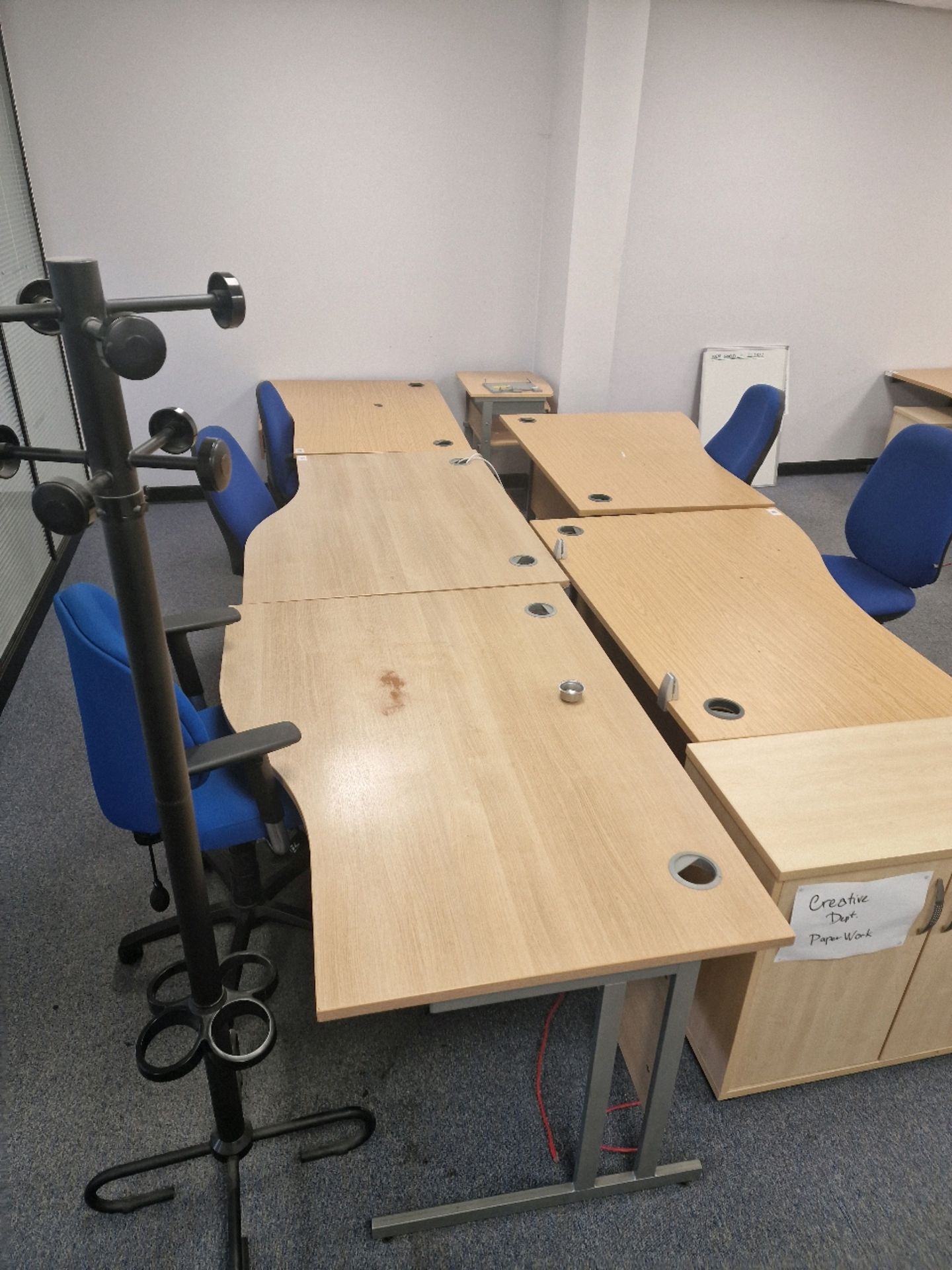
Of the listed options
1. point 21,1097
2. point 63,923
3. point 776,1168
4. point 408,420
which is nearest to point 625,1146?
point 776,1168

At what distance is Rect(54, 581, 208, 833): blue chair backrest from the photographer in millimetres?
1558

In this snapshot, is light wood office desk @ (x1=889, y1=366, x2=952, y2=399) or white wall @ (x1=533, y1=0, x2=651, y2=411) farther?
light wood office desk @ (x1=889, y1=366, x2=952, y2=399)

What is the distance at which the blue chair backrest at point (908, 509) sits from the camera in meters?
2.93

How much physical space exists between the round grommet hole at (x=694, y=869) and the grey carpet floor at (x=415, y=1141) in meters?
0.71

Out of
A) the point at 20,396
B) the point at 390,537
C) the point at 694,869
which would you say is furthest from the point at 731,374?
the point at 694,869

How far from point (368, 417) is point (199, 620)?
2249 mm

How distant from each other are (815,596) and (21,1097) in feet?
7.67

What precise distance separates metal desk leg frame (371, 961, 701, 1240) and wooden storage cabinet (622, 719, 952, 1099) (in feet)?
0.56

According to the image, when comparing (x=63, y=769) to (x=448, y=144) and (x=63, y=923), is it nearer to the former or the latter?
(x=63, y=923)

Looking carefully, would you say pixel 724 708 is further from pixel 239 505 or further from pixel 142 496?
pixel 239 505

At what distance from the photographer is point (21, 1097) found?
5.92 feet

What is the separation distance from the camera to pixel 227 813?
6.00 feet

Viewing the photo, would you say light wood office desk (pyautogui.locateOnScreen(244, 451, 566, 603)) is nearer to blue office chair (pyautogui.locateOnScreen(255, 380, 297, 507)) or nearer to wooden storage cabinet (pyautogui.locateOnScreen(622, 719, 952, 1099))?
blue office chair (pyautogui.locateOnScreen(255, 380, 297, 507))

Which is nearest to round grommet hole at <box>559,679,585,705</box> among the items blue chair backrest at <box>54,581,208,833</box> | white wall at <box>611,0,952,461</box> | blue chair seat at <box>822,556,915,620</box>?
blue chair backrest at <box>54,581,208,833</box>
